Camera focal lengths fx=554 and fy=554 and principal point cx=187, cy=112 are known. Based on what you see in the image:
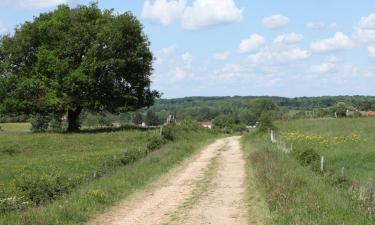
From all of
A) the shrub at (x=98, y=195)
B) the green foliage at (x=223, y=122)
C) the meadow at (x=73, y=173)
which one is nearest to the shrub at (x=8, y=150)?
the meadow at (x=73, y=173)

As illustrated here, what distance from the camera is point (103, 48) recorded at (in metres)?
49.0

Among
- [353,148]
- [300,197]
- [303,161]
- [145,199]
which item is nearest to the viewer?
[300,197]

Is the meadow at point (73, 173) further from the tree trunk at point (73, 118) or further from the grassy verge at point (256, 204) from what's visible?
the tree trunk at point (73, 118)

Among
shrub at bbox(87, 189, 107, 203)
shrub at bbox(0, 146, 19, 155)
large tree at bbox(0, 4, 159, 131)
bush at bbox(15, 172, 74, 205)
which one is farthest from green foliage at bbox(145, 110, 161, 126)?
shrub at bbox(87, 189, 107, 203)

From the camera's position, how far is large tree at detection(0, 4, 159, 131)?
47.8 metres

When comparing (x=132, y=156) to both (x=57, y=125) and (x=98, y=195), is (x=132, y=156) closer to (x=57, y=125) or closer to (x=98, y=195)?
(x=98, y=195)

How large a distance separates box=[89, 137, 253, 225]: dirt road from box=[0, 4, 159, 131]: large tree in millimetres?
24111

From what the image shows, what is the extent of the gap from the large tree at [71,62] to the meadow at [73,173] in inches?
202

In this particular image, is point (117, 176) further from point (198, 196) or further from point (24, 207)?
point (24, 207)

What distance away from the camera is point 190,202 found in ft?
56.7

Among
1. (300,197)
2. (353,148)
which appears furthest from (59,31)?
(300,197)

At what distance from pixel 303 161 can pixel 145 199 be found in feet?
38.5

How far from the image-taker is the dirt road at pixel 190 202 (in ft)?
48.0

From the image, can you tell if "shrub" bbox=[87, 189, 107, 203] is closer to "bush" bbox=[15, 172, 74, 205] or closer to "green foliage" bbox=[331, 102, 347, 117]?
"bush" bbox=[15, 172, 74, 205]
